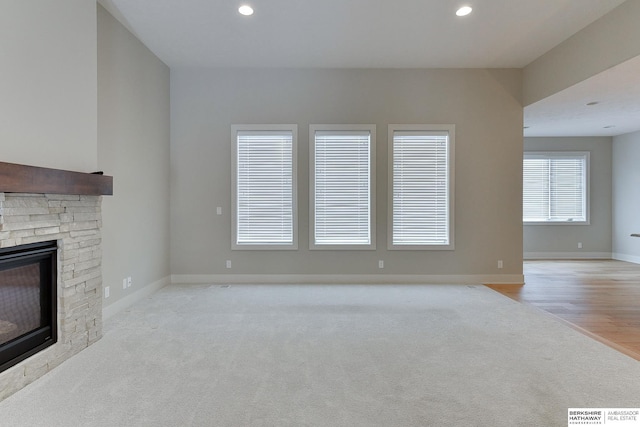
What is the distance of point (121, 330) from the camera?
10.8ft

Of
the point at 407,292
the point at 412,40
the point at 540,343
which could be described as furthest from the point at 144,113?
the point at 540,343

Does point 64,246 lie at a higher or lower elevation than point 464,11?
lower

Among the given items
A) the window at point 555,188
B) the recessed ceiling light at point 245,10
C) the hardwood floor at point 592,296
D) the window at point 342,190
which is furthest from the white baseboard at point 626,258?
the recessed ceiling light at point 245,10

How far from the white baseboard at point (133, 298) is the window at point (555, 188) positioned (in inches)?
314

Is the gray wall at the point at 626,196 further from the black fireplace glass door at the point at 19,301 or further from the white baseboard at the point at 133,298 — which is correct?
the black fireplace glass door at the point at 19,301

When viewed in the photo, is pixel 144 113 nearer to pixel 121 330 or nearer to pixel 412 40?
pixel 121 330

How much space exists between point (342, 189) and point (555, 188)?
590cm

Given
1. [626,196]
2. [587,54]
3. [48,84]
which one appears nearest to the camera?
[48,84]

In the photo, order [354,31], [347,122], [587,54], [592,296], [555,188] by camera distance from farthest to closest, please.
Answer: [555,188] → [347,122] → [592,296] → [354,31] → [587,54]

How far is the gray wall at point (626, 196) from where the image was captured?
24.5ft

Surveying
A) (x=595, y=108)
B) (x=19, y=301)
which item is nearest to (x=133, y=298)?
(x=19, y=301)

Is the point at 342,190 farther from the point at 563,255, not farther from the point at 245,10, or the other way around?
the point at 563,255

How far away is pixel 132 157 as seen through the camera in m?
4.25

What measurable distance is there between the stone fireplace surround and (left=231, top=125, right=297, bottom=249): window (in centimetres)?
238
